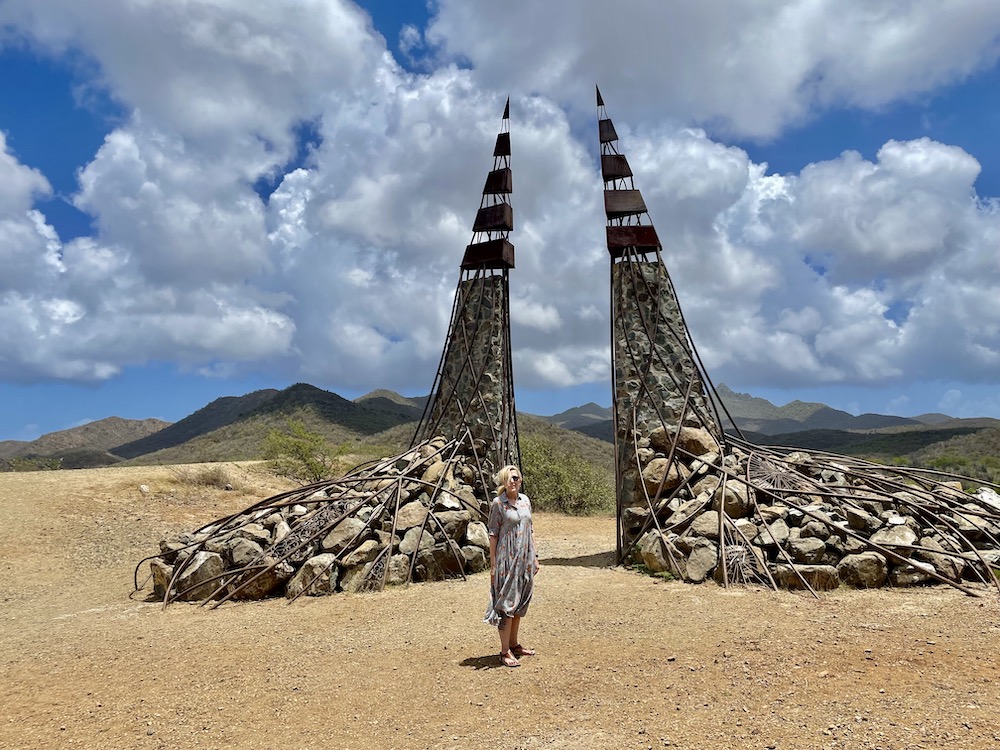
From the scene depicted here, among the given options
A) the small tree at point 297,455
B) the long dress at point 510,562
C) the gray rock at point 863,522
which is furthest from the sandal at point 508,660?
the small tree at point 297,455

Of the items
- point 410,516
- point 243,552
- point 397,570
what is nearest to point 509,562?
point 397,570

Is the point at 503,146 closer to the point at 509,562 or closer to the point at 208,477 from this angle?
the point at 509,562

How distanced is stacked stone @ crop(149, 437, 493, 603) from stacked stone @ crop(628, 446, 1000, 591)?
2.57m

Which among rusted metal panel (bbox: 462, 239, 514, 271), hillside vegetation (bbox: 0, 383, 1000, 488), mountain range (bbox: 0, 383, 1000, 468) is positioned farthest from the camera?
mountain range (bbox: 0, 383, 1000, 468)

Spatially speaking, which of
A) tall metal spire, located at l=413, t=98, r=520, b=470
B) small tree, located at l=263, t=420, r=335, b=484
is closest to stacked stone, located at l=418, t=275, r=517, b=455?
tall metal spire, located at l=413, t=98, r=520, b=470

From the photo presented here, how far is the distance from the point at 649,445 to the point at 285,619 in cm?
538

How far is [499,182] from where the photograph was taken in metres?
11.3

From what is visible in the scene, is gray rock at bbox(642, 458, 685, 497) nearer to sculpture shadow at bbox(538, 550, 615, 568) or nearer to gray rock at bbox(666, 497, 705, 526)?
gray rock at bbox(666, 497, 705, 526)

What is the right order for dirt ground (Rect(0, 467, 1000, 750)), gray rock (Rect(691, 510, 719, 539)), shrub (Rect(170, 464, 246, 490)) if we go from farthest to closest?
shrub (Rect(170, 464, 246, 490)), gray rock (Rect(691, 510, 719, 539)), dirt ground (Rect(0, 467, 1000, 750))

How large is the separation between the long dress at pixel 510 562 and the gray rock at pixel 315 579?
3570mm

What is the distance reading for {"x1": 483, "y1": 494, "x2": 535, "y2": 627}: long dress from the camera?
17.1 ft

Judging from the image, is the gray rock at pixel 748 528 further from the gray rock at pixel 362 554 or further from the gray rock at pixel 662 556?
the gray rock at pixel 362 554

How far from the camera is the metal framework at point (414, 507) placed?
327 inches

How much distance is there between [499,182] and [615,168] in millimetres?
1962
